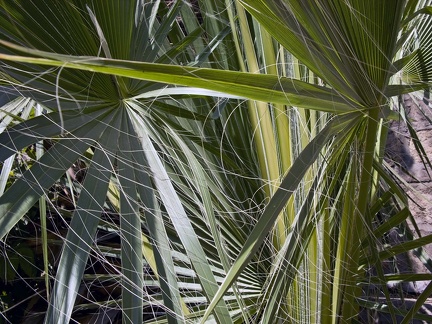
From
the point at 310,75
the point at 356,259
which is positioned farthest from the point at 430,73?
the point at 356,259

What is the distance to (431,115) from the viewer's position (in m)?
2.00

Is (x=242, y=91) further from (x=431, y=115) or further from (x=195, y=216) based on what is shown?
(x=431, y=115)

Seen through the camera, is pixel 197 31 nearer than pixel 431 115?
Yes

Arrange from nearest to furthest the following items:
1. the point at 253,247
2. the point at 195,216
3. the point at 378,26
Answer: the point at 253,247 → the point at 378,26 → the point at 195,216

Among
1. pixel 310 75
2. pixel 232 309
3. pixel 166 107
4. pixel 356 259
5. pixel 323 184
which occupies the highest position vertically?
pixel 310 75

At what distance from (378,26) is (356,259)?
1.53 ft

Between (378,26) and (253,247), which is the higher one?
(378,26)

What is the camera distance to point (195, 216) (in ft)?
4.10

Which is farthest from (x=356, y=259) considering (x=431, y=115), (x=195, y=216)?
(x=431, y=115)

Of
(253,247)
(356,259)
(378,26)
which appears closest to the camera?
(253,247)

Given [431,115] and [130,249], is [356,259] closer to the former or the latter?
[130,249]

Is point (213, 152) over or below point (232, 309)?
over

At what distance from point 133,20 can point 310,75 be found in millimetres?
370

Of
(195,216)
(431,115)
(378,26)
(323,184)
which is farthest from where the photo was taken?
(431,115)
